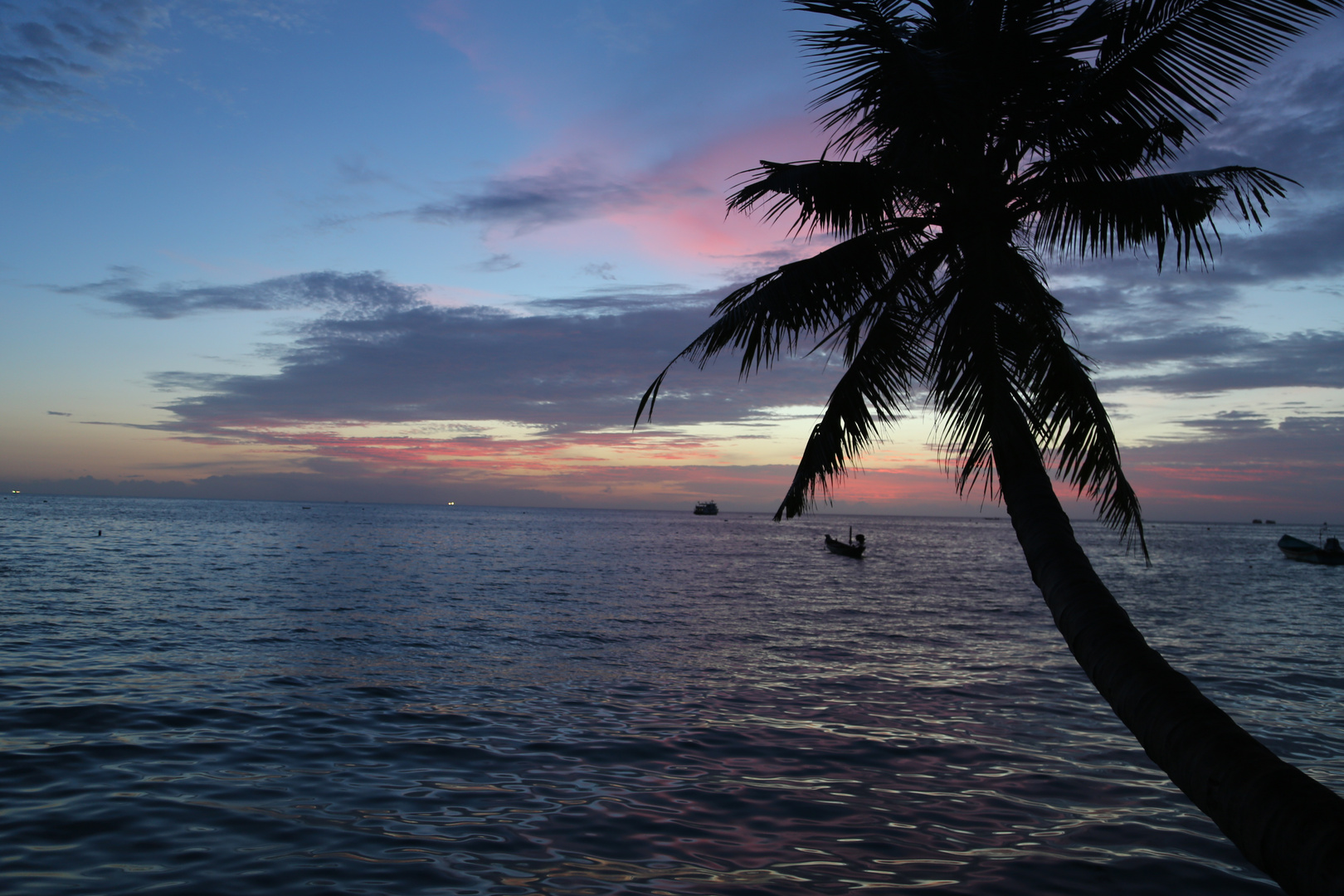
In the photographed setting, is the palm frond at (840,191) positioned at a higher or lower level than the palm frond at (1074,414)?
higher

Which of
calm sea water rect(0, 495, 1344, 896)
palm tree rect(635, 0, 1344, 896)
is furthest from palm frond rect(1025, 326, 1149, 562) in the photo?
calm sea water rect(0, 495, 1344, 896)

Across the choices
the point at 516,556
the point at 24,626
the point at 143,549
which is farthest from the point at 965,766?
the point at 143,549

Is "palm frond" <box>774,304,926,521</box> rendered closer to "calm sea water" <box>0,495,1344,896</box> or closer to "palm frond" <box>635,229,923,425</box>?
"palm frond" <box>635,229,923,425</box>

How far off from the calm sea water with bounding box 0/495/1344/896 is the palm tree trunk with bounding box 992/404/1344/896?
3390 mm

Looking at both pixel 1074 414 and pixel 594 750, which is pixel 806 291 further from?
pixel 594 750

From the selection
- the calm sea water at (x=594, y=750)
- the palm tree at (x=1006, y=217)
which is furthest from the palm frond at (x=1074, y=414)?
the calm sea water at (x=594, y=750)

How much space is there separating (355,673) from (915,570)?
40.6 metres

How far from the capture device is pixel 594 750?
9672 mm

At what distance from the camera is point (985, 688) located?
Result: 1384 cm

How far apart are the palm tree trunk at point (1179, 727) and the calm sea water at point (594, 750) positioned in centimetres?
339

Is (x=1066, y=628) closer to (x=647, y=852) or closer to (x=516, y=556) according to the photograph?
(x=647, y=852)

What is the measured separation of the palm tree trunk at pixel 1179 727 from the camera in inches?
102

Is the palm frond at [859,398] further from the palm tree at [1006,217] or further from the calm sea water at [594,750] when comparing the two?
the calm sea water at [594,750]

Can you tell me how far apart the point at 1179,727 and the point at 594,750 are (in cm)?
768
